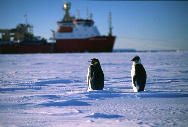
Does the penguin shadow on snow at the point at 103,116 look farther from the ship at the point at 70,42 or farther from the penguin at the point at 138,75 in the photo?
the ship at the point at 70,42

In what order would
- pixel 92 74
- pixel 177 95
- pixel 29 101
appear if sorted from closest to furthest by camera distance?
1. pixel 29 101
2. pixel 177 95
3. pixel 92 74

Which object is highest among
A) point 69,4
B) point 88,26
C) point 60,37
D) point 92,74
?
point 69,4

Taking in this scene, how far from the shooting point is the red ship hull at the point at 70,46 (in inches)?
1268

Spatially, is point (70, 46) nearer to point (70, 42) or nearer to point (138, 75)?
point (70, 42)

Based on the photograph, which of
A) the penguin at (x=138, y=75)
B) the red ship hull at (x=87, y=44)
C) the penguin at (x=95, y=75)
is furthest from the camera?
the red ship hull at (x=87, y=44)

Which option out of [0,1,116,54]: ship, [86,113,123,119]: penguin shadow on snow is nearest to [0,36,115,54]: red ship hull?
[0,1,116,54]: ship

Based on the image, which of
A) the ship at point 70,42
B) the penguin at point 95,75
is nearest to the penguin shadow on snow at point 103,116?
the penguin at point 95,75

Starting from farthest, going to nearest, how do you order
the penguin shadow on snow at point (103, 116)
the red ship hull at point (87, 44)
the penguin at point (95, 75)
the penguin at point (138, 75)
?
the red ship hull at point (87, 44) → the penguin at point (95, 75) → the penguin at point (138, 75) → the penguin shadow on snow at point (103, 116)

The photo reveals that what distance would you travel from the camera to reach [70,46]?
32844mm

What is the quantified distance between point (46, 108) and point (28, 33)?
130 ft

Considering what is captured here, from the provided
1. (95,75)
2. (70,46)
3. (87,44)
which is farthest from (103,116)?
(70,46)

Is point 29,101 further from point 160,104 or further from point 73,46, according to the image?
point 73,46

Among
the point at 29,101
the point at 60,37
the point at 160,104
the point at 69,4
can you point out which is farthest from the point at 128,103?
the point at 69,4

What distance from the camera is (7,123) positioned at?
173cm
